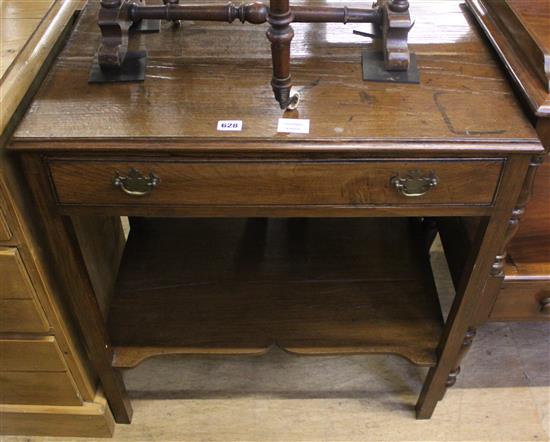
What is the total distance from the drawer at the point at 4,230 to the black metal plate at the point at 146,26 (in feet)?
1.20

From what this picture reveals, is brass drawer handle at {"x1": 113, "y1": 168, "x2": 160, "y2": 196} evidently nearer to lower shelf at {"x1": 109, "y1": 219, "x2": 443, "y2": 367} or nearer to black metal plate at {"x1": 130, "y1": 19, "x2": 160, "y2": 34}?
black metal plate at {"x1": 130, "y1": 19, "x2": 160, "y2": 34}

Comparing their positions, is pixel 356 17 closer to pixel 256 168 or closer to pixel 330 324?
pixel 256 168

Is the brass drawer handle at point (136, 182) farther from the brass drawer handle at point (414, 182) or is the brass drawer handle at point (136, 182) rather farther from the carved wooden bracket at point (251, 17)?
the brass drawer handle at point (414, 182)

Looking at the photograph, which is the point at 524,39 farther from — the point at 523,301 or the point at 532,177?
the point at 523,301

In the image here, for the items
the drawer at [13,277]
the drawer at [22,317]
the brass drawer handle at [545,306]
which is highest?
the drawer at [13,277]

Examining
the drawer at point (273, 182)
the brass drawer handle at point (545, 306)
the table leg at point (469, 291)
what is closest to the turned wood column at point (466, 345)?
the table leg at point (469, 291)

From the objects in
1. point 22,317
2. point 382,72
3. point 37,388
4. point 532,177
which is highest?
point 382,72

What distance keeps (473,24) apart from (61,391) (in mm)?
1016

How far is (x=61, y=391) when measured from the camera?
3.83ft

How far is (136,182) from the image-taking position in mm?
829

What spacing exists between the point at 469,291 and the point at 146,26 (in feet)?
2.29

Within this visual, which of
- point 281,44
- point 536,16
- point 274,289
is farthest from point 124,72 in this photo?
point 536,16

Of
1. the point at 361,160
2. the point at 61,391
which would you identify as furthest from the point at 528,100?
the point at 61,391

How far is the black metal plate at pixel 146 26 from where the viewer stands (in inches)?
38.6
